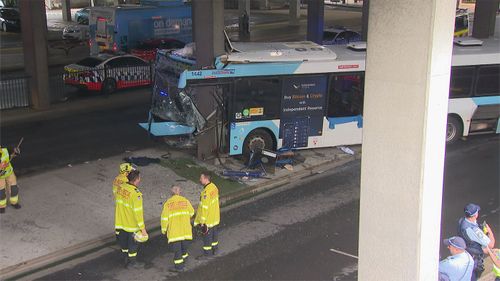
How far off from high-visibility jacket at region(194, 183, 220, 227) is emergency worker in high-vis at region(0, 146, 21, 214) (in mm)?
4337

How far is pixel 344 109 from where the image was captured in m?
16.3

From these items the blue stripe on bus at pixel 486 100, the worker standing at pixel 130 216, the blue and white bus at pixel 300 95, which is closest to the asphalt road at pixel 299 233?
the worker standing at pixel 130 216

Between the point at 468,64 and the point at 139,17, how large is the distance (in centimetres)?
1773

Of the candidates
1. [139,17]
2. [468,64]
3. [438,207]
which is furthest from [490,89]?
[139,17]

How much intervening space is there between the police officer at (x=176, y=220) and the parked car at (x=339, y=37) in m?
21.7

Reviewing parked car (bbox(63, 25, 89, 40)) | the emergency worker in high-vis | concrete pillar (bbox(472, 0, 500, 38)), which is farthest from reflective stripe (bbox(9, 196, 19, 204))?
parked car (bbox(63, 25, 89, 40))

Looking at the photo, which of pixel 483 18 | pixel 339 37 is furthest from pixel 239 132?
pixel 483 18

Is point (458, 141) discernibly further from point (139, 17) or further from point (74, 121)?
point (139, 17)

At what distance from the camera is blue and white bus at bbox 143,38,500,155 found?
A: 1486cm

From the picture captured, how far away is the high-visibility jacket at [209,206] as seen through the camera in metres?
9.93

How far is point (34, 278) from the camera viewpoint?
993 cm

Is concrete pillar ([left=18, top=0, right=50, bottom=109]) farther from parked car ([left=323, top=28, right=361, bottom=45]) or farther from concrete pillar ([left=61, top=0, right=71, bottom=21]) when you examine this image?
concrete pillar ([left=61, top=0, right=71, bottom=21])

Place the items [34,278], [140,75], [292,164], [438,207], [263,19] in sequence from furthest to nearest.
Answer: [263,19], [140,75], [292,164], [34,278], [438,207]

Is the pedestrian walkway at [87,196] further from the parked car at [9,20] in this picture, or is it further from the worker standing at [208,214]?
the parked car at [9,20]
